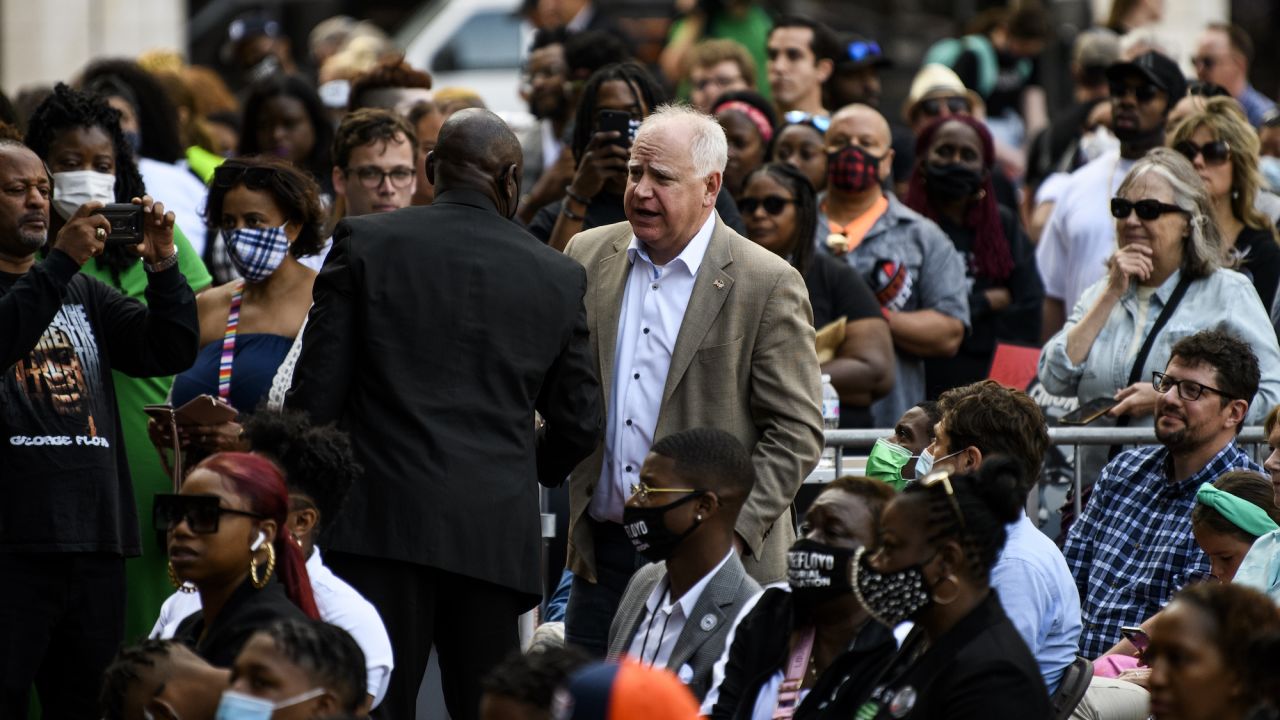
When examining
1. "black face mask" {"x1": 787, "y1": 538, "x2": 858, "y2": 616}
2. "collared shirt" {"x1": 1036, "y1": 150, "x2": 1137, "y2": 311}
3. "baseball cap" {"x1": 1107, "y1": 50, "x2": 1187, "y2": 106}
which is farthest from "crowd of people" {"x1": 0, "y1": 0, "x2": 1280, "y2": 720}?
"baseball cap" {"x1": 1107, "y1": 50, "x2": 1187, "y2": 106}

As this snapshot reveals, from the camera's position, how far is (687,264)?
709 centimetres

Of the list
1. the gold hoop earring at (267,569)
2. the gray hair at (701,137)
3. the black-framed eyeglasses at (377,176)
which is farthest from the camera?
the black-framed eyeglasses at (377,176)

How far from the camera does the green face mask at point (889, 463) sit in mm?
7457

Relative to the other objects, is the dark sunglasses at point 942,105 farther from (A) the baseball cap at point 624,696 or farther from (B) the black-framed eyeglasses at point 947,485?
(A) the baseball cap at point 624,696

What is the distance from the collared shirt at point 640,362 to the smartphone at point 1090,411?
81.1 inches

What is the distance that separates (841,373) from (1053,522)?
1134 mm

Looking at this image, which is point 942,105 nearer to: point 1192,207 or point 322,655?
point 1192,207

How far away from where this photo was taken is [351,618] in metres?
5.85

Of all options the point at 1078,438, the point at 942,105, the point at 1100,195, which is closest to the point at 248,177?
the point at 1078,438

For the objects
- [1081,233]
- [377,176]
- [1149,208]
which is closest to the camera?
[1149,208]

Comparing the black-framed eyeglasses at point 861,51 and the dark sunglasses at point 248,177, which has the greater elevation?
the black-framed eyeglasses at point 861,51

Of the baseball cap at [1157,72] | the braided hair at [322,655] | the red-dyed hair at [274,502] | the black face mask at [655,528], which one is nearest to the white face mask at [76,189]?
the red-dyed hair at [274,502]

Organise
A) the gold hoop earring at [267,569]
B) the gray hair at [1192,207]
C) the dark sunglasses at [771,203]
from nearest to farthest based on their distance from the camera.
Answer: the gold hoop earring at [267,569], the gray hair at [1192,207], the dark sunglasses at [771,203]

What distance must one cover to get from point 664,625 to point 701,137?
175 centimetres
